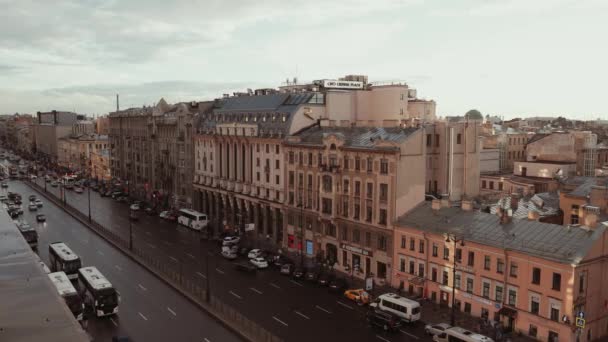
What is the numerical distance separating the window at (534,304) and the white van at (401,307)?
404 inches

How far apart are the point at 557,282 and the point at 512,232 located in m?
7.39

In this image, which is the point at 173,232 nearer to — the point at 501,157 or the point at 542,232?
the point at 542,232

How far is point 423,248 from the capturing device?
195ft

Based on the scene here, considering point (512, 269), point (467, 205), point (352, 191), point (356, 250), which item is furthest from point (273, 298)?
point (512, 269)

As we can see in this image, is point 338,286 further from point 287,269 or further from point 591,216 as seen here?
point 591,216

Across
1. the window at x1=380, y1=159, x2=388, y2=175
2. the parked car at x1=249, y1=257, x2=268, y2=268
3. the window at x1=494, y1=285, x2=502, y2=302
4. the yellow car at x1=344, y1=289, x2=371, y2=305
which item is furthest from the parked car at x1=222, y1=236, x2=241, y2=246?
the window at x1=494, y1=285, x2=502, y2=302

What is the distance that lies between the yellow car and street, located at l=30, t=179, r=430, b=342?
0.77 meters

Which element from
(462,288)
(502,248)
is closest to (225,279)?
(462,288)

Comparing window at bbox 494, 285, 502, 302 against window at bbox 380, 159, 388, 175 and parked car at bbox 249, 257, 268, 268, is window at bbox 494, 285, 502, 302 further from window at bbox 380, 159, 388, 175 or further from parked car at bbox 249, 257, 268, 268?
parked car at bbox 249, 257, 268, 268

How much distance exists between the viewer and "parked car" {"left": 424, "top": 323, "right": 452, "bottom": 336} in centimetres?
4762

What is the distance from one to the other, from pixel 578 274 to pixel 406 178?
77.5 feet

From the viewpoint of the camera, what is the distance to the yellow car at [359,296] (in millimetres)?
58219

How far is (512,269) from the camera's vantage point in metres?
50.0

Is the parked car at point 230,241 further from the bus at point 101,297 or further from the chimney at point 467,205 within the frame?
the chimney at point 467,205
